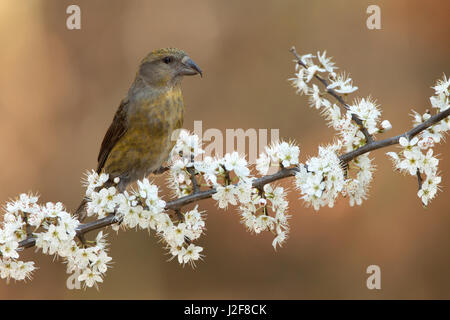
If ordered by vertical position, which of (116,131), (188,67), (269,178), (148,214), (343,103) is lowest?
(148,214)

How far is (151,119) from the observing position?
3.87 metres

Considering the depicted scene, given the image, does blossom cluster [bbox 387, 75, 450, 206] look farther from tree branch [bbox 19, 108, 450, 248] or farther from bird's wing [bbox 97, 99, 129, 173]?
bird's wing [bbox 97, 99, 129, 173]

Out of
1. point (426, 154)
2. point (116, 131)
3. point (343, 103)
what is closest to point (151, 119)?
point (116, 131)

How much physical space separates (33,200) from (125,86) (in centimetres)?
367

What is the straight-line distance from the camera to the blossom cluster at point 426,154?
2.47 meters

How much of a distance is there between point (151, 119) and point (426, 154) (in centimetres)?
201

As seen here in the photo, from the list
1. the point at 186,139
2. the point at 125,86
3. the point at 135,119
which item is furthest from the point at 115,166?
the point at 125,86

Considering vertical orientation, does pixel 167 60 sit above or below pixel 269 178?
above

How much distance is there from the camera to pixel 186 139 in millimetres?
3191

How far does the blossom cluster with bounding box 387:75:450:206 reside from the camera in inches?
97.1

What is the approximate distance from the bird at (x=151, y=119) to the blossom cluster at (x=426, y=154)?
1.76 metres

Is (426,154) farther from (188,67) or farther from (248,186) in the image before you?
(188,67)

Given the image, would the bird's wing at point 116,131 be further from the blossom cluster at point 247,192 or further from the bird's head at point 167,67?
the blossom cluster at point 247,192

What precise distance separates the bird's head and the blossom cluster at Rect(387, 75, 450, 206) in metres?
1.79
